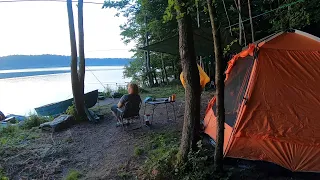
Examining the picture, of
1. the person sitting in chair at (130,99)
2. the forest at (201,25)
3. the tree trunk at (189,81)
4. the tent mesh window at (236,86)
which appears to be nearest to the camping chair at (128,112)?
the person sitting in chair at (130,99)

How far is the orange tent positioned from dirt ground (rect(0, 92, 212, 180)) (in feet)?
5.79

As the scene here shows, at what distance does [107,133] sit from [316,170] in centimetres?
395

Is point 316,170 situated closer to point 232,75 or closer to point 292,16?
point 232,75

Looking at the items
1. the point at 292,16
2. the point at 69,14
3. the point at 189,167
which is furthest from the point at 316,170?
the point at 69,14

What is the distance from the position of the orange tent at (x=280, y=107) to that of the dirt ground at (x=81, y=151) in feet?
5.79

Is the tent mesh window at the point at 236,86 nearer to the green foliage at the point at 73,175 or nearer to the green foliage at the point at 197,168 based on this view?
the green foliage at the point at 197,168

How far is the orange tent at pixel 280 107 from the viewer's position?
3.27 metres

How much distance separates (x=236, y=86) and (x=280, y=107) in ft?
2.40

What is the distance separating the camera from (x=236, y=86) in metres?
4.02

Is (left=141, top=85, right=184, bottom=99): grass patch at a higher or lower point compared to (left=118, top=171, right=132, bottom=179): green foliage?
higher

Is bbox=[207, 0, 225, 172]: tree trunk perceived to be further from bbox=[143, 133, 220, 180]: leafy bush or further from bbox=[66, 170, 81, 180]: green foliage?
bbox=[66, 170, 81, 180]: green foliage

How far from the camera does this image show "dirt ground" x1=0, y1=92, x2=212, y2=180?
13.5 ft

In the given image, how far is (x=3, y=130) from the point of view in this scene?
6.48 metres

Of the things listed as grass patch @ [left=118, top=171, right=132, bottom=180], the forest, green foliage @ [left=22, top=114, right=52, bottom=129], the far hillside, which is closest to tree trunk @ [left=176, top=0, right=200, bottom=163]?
grass patch @ [left=118, top=171, right=132, bottom=180]
